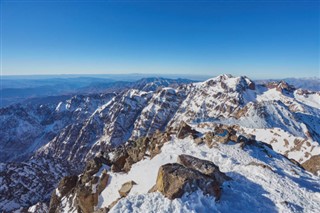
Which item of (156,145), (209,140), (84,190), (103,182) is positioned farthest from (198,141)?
(84,190)

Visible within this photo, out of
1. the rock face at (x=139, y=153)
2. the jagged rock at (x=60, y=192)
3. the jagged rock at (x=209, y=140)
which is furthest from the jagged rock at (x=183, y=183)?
the jagged rock at (x=60, y=192)

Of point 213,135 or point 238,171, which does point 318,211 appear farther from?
point 213,135

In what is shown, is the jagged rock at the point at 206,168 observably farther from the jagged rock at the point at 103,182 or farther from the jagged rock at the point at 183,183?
the jagged rock at the point at 103,182

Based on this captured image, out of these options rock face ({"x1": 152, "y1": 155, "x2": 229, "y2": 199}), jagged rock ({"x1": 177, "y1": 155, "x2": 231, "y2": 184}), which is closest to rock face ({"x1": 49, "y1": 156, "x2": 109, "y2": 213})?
jagged rock ({"x1": 177, "y1": 155, "x2": 231, "y2": 184})

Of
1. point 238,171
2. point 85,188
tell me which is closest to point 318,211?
point 238,171

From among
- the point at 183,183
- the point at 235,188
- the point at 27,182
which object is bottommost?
the point at 27,182

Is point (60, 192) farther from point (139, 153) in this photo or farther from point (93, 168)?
point (139, 153)

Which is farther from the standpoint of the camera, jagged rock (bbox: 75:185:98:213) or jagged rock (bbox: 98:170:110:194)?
jagged rock (bbox: 98:170:110:194)

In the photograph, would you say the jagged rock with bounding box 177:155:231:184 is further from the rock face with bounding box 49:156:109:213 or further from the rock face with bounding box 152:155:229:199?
the rock face with bounding box 49:156:109:213
